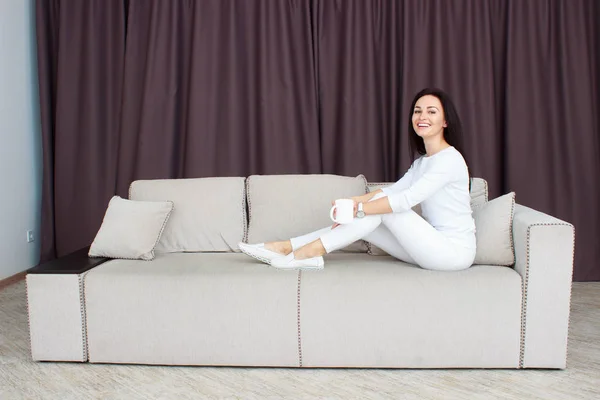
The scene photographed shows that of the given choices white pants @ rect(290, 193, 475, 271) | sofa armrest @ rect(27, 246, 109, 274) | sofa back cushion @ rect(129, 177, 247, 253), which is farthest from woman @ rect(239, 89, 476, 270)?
Result: sofa armrest @ rect(27, 246, 109, 274)

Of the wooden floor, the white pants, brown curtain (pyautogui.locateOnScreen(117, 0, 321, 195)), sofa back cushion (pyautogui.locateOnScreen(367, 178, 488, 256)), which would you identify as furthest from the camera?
→ brown curtain (pyautogui.locateOnScreen(117, 0, 321, 195))

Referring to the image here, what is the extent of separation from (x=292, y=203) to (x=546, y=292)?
127 cm

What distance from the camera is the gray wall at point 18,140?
3.57 meters

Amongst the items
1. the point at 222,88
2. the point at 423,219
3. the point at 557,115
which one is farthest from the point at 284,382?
the point at 557,115

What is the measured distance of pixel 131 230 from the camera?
2541 mm

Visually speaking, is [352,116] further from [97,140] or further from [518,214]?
[97,140]

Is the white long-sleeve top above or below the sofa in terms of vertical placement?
above

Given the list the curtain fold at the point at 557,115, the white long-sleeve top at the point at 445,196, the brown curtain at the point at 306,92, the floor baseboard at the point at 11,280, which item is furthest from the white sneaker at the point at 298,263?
the floor baseboard at the point at 11,280

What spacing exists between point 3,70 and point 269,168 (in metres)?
1.91

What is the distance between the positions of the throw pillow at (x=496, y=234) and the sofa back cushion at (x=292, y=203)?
0.61 meters

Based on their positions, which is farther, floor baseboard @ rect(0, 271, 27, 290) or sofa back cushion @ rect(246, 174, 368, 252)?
floor baseboard @ rect(0, 271, 27, 290)

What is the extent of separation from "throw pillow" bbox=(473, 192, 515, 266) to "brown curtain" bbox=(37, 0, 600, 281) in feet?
4.50

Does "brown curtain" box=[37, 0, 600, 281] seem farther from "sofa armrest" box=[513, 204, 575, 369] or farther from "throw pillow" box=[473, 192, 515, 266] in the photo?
"sofa armrest" box=[513, 204, 575, 369]

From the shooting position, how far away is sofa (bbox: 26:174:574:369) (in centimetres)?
212
